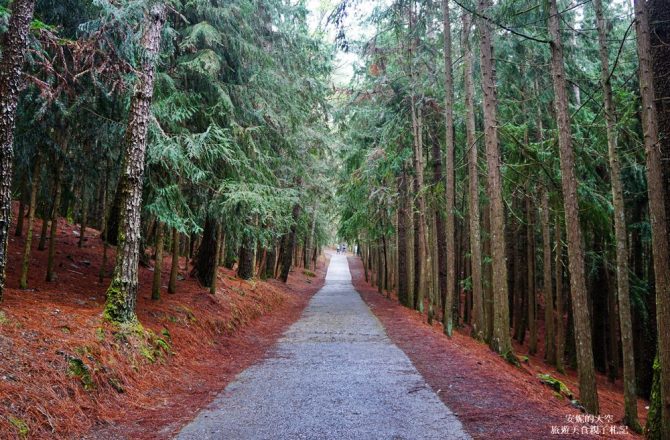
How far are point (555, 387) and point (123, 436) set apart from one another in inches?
301

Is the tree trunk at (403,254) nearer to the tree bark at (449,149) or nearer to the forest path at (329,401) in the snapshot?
the tree bark at (449,149)

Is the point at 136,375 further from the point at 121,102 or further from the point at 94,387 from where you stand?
the point at 121,102

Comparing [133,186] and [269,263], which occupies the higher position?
[133,186]

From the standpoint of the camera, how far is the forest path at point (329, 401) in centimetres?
418

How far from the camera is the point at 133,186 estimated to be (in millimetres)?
6824

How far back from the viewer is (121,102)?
8.30m

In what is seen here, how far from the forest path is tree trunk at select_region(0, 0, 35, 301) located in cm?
356

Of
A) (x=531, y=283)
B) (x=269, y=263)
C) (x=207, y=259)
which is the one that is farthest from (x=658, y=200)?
(x=269, y=263)

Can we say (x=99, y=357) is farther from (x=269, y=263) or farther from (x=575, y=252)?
(x=269, y=263)

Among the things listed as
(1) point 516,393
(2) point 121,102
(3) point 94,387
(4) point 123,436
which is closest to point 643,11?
(1) point 516,393

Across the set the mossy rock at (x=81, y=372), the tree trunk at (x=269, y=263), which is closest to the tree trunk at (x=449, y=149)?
the mossy rock at (x=81, y=372)

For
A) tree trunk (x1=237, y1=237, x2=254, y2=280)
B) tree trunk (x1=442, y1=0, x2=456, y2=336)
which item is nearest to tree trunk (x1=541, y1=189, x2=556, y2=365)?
tree trunk (x1=442, y1=0, x2=456, y2=336)

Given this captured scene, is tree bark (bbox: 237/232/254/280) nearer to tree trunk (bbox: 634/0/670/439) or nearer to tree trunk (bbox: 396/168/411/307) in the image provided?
tree trunk (bbox: 396/168/411/307)

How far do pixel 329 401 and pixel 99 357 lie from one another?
2944 mm
